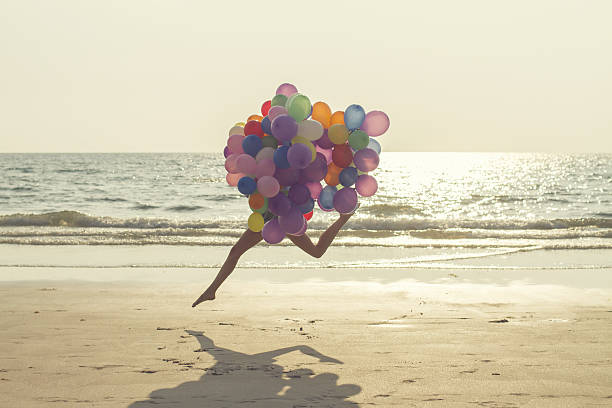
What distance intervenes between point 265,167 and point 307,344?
5.41 ft

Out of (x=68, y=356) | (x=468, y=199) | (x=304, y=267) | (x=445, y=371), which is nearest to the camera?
(x=445, y=371)

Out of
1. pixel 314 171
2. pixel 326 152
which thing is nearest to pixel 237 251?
pixel 314 171

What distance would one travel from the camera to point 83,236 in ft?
52.1

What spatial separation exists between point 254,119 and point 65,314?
120 inches

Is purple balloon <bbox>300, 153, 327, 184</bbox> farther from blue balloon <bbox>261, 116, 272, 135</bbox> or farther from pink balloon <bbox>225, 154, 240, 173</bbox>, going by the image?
pink balloon <bbox>225, 154, 240, 173</bbox>

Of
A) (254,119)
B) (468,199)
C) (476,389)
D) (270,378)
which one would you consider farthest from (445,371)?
(468,199)

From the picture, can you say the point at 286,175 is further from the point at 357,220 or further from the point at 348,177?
the point at 357,220

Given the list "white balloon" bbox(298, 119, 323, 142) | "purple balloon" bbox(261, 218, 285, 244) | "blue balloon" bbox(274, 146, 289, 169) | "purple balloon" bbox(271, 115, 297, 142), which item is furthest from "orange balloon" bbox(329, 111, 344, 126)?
"purple balloon" bbox(261, 218, 285, 244)

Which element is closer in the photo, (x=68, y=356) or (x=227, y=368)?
(x=227, y=368)

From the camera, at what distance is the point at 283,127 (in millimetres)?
5383

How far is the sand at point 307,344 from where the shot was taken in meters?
4.20

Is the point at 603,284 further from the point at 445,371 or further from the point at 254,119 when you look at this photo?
the point at 254,119

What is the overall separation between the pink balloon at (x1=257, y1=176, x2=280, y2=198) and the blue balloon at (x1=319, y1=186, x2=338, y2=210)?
0.73 meters

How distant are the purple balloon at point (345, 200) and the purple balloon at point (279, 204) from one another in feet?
1.68
